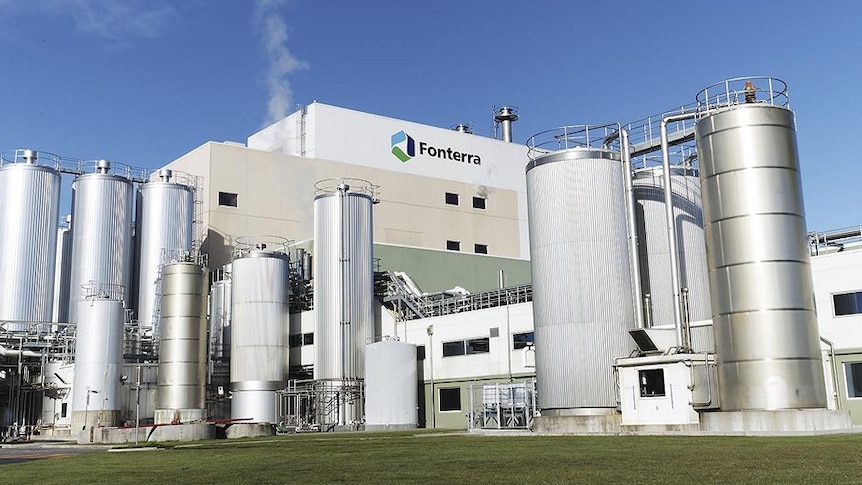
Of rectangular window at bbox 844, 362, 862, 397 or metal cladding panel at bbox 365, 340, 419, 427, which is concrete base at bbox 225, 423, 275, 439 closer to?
metal cladding panel at bbox 365, 340, 419, 427

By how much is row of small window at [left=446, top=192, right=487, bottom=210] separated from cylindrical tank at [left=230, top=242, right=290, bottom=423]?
24.9 meters

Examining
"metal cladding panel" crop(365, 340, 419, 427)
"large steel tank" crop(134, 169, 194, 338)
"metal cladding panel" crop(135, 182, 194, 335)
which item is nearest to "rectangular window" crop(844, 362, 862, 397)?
"metal cladding panel" crop(365, 340, 419, 427)

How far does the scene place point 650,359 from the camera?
1249 inches

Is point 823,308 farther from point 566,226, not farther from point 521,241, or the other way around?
point 521,241

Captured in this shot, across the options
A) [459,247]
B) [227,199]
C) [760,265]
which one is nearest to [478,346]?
[760,265]

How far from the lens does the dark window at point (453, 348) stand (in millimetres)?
49531

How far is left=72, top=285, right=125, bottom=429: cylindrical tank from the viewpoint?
160ft

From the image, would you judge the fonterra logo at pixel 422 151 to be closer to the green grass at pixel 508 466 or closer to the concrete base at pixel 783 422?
the concrete base at pixel 783 422

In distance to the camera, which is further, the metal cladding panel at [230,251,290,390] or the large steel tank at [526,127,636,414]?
the metal cladding panel at [230,251,290,390]

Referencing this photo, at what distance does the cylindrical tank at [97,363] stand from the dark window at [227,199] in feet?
59.3

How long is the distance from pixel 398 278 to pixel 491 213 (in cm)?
2470

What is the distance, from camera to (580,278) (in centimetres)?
3472

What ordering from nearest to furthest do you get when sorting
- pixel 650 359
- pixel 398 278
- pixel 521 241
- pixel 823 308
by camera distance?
pixel 650 359, pixel 823 308, pixel 398 278, pixel 521 241

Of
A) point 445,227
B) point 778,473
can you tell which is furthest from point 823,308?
point 445,227
